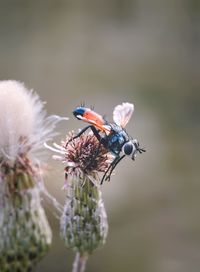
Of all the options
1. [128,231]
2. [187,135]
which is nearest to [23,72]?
[187,135]

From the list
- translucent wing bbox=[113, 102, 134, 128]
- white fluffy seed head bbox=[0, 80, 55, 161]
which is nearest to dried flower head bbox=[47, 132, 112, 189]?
white fluffy seed head bbox=[0, 80, 55, 161]

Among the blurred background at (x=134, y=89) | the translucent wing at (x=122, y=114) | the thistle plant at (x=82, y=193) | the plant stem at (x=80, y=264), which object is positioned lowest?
the plant stem at (x=80, y=264)

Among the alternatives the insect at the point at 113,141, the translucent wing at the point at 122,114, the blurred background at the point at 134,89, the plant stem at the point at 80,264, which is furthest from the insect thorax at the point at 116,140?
the blurred background at the point at 134,89

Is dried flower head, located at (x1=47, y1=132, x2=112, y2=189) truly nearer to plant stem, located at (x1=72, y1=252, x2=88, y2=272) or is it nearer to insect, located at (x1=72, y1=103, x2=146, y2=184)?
insect, located at (x1=72, y1=103, x2=146, y2=184)

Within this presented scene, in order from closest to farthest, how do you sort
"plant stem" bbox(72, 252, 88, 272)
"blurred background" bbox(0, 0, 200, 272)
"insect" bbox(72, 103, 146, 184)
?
"plant stem" bbox(72, 252, 88, 272)
"insect" bbox(72, 103, 146, 184)
"blurred background" bbox(0, 0, 200, 272)

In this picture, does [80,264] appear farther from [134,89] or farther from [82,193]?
[134,89]

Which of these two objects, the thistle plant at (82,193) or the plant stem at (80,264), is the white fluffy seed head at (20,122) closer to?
the thistle plant at (82,193)

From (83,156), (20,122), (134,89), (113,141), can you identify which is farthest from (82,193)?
(134,89)
